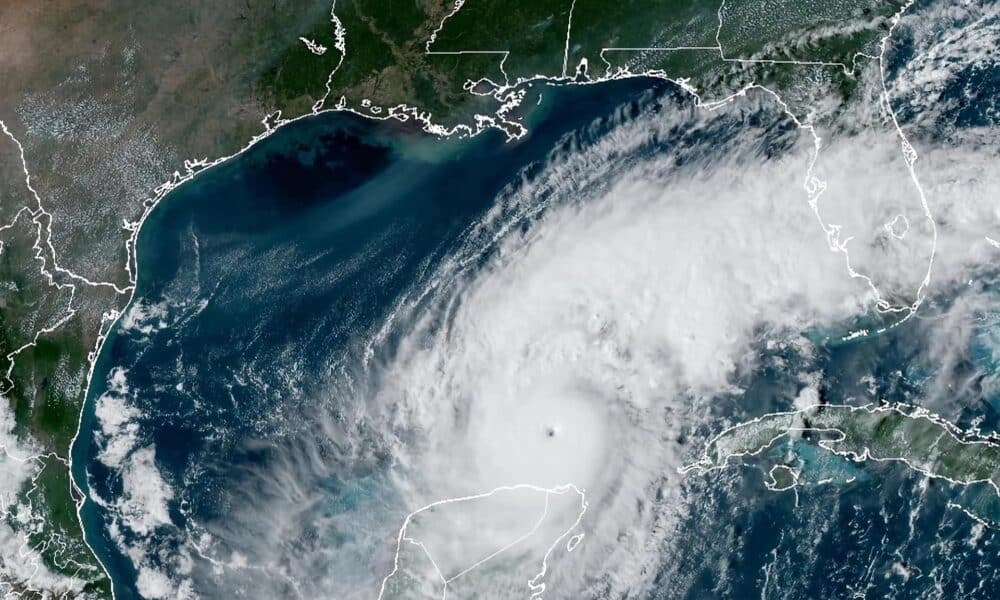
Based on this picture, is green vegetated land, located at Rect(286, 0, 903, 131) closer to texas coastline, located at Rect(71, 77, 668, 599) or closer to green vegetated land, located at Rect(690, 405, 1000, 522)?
texas coastline, located at Rect(71, 77, 668, 599)

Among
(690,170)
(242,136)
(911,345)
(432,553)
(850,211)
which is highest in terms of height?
(242,136)

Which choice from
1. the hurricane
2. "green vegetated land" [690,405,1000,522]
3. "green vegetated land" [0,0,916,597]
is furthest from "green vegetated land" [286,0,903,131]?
"green vegetated land" [690,405,1000,522]

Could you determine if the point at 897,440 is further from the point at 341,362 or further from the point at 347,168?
the point at 347,168

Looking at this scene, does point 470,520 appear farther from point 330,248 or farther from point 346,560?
point 330,248

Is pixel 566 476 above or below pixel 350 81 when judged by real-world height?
below

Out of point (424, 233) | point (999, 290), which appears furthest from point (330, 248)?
point (999, 290)

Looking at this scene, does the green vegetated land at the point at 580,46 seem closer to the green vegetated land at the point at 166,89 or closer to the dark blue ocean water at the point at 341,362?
the green vegetated land at the point at 166,89

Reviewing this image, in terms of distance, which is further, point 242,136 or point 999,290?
point 242,136

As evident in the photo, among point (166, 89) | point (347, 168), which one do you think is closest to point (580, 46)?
point (347, 168)
